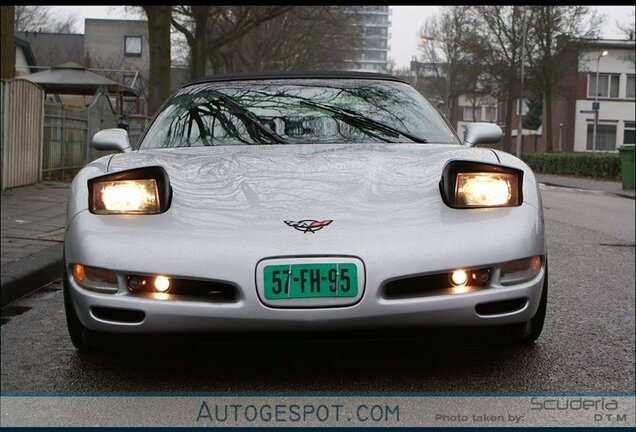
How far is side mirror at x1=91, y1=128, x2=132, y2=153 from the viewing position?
4.05 m

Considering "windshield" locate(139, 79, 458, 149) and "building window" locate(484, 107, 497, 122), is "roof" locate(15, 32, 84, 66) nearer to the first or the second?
"building window" locate(484, 107, 497, 122)

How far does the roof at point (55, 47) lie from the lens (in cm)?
6881

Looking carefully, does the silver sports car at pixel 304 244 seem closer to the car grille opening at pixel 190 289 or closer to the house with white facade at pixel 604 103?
the car grille opening at pixel 190 289

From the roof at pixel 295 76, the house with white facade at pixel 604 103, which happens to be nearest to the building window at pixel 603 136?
the house with white facade at pixel 604 103

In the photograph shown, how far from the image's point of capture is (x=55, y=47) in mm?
69375

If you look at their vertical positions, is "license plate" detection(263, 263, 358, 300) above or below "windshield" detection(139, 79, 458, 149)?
below

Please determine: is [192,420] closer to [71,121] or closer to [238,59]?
[71,121]

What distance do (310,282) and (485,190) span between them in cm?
79

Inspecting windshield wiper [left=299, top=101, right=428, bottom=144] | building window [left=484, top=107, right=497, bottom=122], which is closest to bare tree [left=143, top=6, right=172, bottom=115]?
windshield wiper [left=299, top=101, right=428, bottom=144]

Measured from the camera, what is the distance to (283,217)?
111 inches

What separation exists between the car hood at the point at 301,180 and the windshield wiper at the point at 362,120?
0.31 metres

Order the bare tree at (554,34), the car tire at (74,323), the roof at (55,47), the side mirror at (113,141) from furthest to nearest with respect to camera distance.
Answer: the roof at (55,47) < the bare tree at (554,34) < the side mirror at (113,141) < the car tire at (74,323)

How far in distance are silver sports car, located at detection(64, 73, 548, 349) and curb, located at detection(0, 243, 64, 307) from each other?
2155 mm
